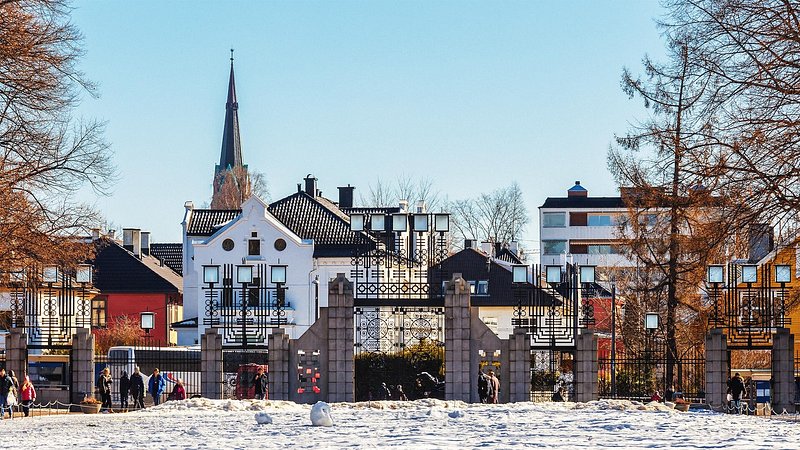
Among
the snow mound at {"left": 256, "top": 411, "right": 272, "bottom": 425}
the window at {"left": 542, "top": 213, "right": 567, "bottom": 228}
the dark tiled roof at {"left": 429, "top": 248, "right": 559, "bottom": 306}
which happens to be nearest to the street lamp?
the snow mound at {"left": 256, "top": 411, "right": 272, "bottom": 425}

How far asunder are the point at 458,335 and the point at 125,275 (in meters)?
51.0

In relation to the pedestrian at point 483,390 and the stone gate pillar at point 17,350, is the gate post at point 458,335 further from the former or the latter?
the stone gate pillar at point 17,350

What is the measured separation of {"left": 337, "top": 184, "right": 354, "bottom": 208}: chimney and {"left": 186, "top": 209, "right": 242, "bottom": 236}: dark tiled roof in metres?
12.2

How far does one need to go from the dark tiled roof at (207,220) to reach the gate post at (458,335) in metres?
39.6

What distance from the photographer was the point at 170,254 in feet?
330

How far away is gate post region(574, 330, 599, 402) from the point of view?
36.7m

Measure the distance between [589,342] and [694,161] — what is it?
7120 millimetres

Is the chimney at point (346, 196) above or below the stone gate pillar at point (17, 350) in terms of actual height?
above

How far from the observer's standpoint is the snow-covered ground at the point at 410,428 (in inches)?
851

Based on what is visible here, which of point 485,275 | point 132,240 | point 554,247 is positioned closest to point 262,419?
point 485,275

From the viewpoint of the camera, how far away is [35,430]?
26.6 m

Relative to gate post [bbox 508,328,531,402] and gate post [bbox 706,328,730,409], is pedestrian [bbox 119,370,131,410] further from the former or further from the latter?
gate post [bbox 706,328,730,409]

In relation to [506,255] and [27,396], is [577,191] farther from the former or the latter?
[27,396]

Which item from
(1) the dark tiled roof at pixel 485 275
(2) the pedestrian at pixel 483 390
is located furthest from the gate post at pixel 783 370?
(1) the dark tiled roof at pixel 485 275
